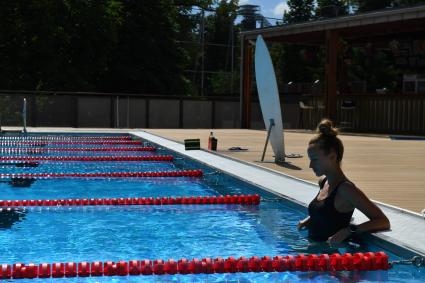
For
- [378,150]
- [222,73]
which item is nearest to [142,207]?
[378,150]

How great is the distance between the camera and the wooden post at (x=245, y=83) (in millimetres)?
28875

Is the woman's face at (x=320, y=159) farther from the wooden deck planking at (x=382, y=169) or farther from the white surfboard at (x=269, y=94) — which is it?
the white surfboard at (x=269, y=94)

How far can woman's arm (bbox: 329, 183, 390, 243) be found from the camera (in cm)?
475

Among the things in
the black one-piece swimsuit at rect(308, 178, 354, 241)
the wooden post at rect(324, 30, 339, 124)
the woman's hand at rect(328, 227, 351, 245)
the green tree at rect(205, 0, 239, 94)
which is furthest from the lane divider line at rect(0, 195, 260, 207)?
the green tree at rect(205, 0, 239, 94)

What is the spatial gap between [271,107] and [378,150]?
4300 millimetres

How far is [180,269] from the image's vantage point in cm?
445

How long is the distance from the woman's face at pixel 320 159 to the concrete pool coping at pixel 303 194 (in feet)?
2.38

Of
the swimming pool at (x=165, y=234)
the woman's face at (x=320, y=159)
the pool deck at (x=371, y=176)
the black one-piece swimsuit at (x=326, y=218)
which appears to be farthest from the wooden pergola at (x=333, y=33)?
the woman's face at (x=320, y=159)

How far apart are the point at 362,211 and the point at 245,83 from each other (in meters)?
24.4

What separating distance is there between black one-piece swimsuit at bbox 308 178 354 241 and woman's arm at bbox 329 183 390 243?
3.5 inches

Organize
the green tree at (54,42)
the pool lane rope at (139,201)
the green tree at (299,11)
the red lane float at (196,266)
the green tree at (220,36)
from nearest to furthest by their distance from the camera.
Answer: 1. the red lane float at (196,266)
2. the pool lane rope at (139,201)
3. the green tree at (54,42)
4. the green tree at (299,11)
5. the green tree at (220,36)

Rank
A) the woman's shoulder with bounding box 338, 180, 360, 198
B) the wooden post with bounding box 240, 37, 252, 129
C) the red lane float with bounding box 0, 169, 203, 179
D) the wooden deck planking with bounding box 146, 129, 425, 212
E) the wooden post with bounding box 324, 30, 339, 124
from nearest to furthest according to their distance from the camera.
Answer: the woman's shoulder with bounding box 338, 180, 360, 198, the wooden deck planking with bounding box 146, 129, 425, 212, the red lane float with bounding box 0, 169, 203, 179, the wooden post with bounding box 324, 30, 339, 124, the wooden post with bounding box 240, 37, 252, 129

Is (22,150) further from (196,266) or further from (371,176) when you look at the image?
(196,266)

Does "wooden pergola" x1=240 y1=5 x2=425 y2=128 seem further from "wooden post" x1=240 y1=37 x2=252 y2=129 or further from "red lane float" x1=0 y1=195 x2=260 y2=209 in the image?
"red lane float" x1=0 y1=195 x2=260 y2=209
